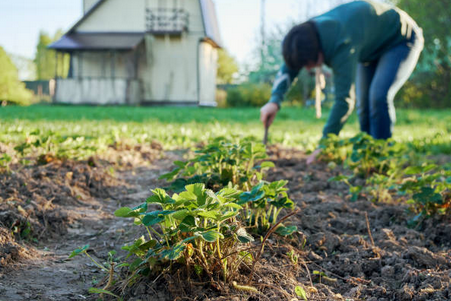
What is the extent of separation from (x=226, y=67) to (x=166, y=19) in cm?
1121

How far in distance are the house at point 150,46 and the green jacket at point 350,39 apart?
1526 cm

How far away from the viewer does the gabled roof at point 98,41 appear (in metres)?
17.7

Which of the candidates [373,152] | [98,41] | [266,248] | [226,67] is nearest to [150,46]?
[98,41]

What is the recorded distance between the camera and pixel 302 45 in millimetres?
3350

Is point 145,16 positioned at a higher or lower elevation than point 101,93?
higher

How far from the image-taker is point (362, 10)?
352 cm

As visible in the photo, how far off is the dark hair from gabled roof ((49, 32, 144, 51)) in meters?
15.2

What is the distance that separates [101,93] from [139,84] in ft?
5.79

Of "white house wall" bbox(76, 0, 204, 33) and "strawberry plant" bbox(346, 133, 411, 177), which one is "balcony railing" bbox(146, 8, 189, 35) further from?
"strawberry plant" bbox(346, 133, 411, 177)

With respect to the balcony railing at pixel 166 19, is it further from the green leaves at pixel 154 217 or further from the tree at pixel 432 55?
the green leaves at pixel 154 217

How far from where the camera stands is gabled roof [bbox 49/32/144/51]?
17.7 m

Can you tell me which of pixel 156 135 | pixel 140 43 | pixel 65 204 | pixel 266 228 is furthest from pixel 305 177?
pixel 140 43

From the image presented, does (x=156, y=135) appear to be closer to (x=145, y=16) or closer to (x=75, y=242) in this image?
(x=75, y=242)

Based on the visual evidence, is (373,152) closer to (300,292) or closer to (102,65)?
(300,292)
